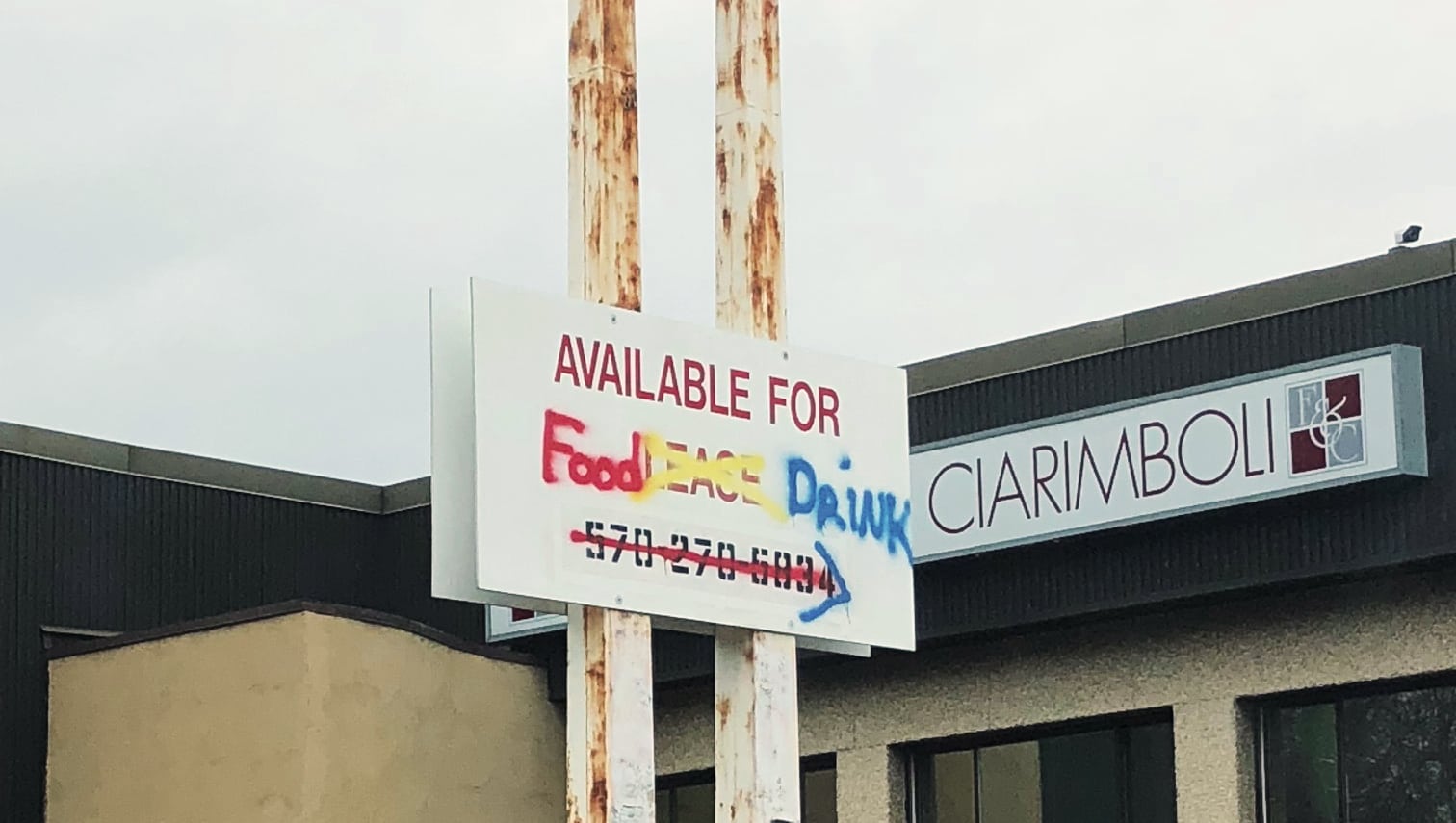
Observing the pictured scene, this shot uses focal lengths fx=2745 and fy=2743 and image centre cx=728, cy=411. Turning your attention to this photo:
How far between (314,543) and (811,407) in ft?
47.0

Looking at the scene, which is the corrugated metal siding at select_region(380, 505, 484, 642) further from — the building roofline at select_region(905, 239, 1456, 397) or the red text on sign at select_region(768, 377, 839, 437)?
the red text on sign at select_region(768, 377, 839, 437)

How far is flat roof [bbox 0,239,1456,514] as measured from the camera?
62.8ft

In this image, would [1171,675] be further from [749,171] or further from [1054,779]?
[749,171]

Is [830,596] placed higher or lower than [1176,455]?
lower

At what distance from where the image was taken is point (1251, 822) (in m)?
19.8

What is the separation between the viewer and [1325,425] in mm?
18828

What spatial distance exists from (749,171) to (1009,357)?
9233 mm

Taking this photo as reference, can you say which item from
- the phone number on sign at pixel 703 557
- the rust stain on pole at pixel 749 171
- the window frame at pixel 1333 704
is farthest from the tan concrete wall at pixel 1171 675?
the rust stain on pole at pixel 749 171

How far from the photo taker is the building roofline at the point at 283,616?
21.8 meters

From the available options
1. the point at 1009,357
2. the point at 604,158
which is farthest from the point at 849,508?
the point at 1009,357

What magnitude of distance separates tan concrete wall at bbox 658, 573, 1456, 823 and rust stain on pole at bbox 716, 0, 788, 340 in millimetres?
7941

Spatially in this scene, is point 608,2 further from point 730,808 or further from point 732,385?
point 730,808

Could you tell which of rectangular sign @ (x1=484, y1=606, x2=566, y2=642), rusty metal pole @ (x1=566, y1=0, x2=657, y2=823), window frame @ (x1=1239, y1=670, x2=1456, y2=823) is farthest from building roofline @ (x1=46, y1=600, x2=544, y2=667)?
rusty metal pole @ (x1=566, y1=0, x2=657, y2=823)

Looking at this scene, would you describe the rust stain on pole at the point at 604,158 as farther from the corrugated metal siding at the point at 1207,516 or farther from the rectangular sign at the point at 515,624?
the rectangular sign at the point at 515,624
